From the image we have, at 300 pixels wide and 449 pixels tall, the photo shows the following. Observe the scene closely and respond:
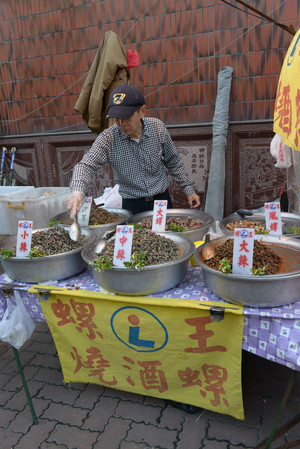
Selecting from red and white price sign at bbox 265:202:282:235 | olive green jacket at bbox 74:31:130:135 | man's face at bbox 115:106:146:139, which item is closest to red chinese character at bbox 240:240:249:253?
red and white price sign at bbox 265:202:282:235

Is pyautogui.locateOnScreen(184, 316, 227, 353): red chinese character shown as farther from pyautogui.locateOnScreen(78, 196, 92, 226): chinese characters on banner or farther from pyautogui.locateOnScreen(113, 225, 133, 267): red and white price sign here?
pyautogui.locateOnScreen(78, 196, 92, 226): chinese characters on banner

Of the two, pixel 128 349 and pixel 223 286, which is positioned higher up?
pixel 223 286

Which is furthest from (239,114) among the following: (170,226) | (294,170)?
(170,226)

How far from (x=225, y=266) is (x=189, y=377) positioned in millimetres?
783

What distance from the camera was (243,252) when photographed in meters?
1.44

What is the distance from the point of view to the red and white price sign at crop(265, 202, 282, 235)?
1873 mm

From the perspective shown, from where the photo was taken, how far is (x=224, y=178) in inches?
162

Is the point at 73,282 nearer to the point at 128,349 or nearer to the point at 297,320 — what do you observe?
the point at 128,349

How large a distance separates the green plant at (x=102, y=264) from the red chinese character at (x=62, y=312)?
40 centimetres

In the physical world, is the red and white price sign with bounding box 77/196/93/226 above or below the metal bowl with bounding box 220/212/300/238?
above

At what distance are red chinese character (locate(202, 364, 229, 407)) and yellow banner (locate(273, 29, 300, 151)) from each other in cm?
117

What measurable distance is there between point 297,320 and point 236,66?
11.2 feet

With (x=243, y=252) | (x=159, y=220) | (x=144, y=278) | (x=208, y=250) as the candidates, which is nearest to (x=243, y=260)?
(x=243, y=252)

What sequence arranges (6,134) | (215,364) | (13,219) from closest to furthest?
(215,364)
(13,219)
(6,134)
